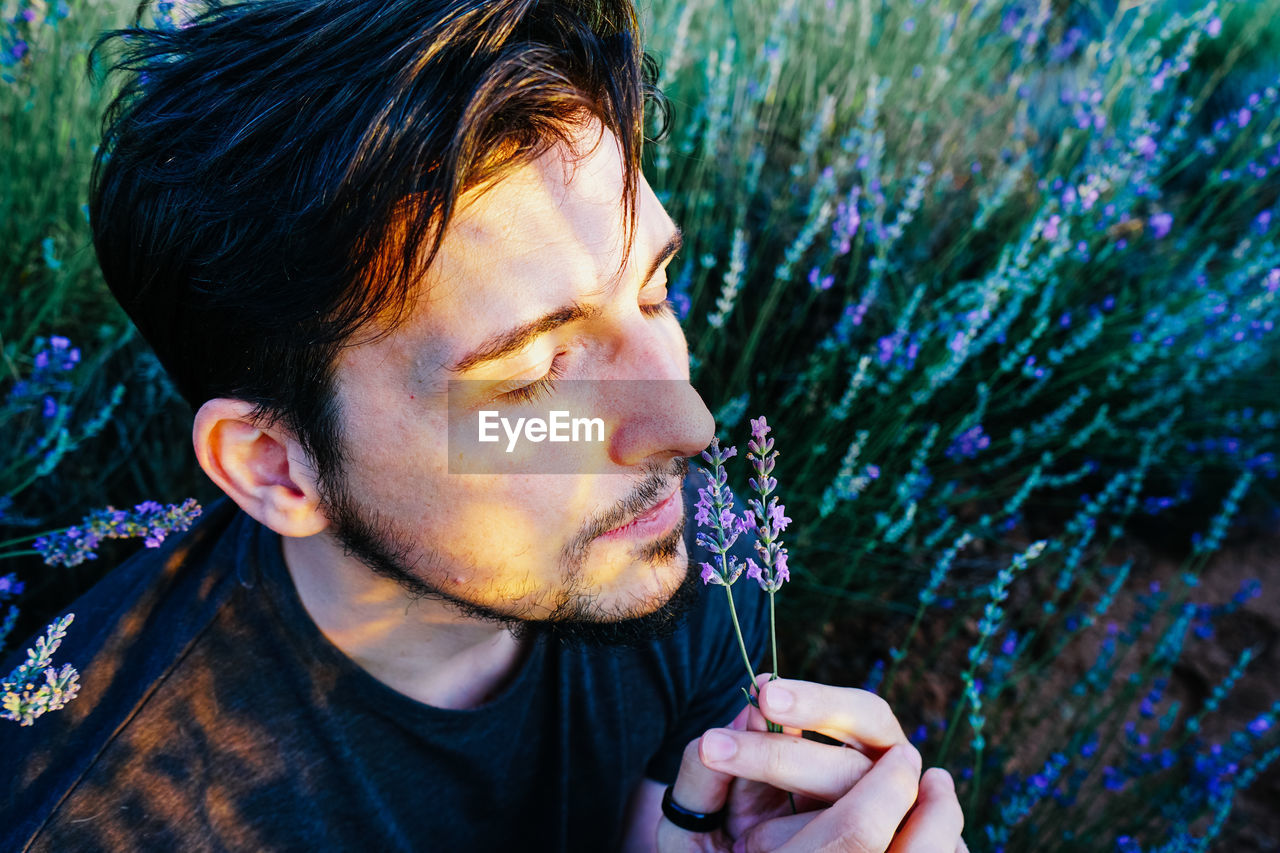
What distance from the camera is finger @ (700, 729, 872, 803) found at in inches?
43.7

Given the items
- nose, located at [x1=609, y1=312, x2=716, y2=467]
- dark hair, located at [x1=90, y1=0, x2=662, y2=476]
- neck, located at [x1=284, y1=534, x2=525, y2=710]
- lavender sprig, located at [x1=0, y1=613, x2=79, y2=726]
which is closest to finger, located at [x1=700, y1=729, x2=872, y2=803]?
nose, located at [x1=609, y1=312, x2=716, y2=467]

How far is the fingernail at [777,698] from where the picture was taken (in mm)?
1066

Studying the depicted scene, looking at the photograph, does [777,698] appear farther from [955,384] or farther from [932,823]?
[955,384]

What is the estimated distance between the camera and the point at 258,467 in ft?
4.75

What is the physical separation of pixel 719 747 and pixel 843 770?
7.0 inches

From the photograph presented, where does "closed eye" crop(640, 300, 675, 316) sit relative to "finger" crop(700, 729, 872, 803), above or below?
above

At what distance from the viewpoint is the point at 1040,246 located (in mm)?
2656

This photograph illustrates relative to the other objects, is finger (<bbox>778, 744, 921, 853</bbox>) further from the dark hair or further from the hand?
the dark hair

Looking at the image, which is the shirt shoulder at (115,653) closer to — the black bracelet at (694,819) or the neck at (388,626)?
the neck at (388,626)

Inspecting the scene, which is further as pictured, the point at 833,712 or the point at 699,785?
the point at 699,785

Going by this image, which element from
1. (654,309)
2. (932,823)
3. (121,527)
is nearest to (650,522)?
(654,309)

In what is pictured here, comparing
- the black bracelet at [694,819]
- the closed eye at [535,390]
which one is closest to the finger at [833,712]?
the black bracelet at [694,819]

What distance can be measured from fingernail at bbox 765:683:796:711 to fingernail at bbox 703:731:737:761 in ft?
0.32

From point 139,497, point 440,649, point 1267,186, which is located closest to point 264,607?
point 440,649
